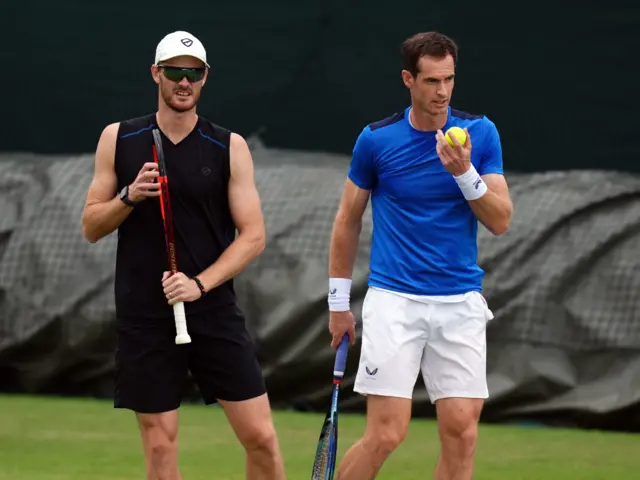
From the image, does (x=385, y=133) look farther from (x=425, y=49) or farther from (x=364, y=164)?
(x=425, y=49)

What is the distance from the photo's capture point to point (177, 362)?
18.0 feet

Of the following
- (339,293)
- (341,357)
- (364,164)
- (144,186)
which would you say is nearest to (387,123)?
(364,164)

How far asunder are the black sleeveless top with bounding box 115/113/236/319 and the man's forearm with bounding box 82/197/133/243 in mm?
79

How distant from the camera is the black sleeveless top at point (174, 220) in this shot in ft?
17.8

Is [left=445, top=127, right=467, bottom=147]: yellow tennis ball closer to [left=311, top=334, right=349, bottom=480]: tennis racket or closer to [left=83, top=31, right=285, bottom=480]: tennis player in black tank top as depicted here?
[left=83, top=31, right=285, bottom=480]: tennis player in black tank top

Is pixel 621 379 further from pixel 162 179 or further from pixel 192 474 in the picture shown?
pixel 162 179

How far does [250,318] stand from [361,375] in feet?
13.4

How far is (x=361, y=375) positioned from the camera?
565cm

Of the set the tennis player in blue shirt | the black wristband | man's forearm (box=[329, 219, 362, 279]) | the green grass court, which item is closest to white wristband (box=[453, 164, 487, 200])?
the tennis player in blue shirt

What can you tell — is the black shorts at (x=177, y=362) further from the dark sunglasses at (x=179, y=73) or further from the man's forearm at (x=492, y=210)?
the man's forearm at (x=492, y=210)

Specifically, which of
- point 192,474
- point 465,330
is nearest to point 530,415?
point 192,474

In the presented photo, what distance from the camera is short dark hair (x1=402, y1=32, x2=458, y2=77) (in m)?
5.58

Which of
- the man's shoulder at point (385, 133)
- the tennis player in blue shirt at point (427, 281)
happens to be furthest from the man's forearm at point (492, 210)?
the man's shoulder at point (385, 133)

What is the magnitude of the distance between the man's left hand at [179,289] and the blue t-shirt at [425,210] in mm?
A: 786
